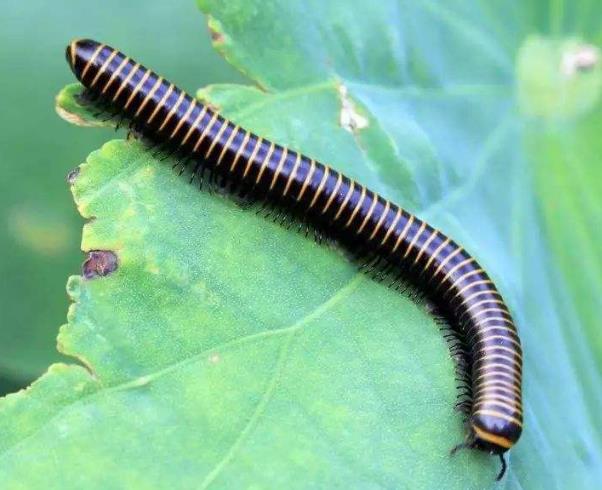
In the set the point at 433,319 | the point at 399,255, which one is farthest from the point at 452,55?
the point at 433,319

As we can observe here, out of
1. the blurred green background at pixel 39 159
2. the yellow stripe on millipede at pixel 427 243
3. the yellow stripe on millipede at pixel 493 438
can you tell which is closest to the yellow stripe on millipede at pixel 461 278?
the yellow stripe on millipede at pixel 427 243

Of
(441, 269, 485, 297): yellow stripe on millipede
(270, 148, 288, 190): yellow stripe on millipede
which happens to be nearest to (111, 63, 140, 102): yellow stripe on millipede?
(270, 148, 288, 190): yellow stripe on millipede

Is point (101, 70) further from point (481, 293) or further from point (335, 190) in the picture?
point (481, 293)

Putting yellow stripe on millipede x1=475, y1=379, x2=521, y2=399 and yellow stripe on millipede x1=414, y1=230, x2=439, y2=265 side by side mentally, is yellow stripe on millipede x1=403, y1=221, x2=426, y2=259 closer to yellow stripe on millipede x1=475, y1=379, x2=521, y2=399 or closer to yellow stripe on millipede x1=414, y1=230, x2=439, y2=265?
yellow stripe on millipede x1=414, y1=230, x2=439, y2=265

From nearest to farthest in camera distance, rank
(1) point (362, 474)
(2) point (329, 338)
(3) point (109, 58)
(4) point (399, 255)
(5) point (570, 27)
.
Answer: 1. (1) point (362, 474)
2. (2) point (329, 338)
3. (3) point (109, 58)
4. (4) point (399, 255)
5. (5) point (570, 27)

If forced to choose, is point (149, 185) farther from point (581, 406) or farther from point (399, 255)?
point (581, 406)

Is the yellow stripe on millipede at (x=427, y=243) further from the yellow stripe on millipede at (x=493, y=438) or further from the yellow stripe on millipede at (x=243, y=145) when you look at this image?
the yellow stripe on millipede at (x=243, y=145)

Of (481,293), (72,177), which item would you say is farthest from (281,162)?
(481,293)
